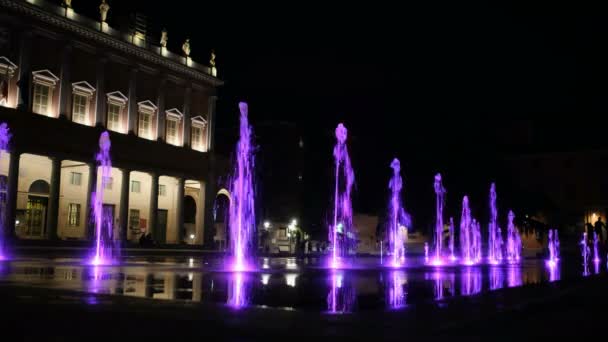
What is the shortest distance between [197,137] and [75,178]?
37.4 feet

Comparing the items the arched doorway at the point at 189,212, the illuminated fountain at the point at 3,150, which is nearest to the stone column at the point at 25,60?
the illuminated fountain at the point at 3,150

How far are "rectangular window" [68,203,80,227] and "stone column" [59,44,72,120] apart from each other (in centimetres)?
838

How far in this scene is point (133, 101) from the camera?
157 feet

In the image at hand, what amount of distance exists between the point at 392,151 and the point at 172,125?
2357cm

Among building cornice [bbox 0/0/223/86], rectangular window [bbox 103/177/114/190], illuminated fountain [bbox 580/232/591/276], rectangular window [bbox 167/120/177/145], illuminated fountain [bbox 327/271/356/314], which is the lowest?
illuminated fountain [bbox 327/271/356/314]

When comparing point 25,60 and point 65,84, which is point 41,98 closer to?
point 65,84

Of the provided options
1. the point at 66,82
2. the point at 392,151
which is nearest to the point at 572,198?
the point at 392,151

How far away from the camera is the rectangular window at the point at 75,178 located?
47737 mm

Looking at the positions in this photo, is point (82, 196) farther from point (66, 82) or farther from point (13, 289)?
point (13, 289)

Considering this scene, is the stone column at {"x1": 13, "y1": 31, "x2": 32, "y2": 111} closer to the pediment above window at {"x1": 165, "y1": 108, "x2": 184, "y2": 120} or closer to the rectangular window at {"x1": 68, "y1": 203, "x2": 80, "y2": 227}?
the rectangular window at {"x1": 68, "y1": 203, "x2": 80, "y2": 227}

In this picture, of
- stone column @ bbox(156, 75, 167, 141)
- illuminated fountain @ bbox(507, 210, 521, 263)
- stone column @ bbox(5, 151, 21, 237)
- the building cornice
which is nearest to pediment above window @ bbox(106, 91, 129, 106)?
the building cornice

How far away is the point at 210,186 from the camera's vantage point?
2164 inches

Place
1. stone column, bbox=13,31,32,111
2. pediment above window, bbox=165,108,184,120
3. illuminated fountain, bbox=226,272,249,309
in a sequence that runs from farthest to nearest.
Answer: pediment above window, bbox=165,108,184,120 < stone column, bbox=13,31,32,111 < illuminated fountain, bbox=226,272,249,309

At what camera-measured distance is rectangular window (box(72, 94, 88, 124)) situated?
1709 inches
